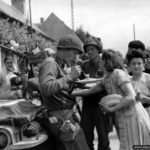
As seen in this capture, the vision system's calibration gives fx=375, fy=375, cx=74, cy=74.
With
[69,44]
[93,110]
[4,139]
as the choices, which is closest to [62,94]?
[69,44]

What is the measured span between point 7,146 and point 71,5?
44.3 meters

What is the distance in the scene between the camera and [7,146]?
128 inches

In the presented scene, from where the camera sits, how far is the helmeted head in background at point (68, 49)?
11.9 feet

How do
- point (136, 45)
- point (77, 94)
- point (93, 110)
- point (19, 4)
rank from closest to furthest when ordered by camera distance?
point (77, 94) → point (136, 45) → point (93, 110) → point (19, 4)

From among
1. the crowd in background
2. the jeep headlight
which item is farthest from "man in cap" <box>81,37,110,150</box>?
the jeep headlight

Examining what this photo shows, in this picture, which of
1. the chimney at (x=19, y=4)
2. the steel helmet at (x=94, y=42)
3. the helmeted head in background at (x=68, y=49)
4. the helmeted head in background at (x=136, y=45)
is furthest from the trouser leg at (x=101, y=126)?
the chimney at (x=19, y=4)

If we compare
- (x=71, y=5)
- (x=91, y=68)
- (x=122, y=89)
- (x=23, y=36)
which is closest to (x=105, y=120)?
(x=91, y=68)

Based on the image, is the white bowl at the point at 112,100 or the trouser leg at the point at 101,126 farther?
the trouser leg at the point at 101,126

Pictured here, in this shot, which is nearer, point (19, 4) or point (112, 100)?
point (112, 100)

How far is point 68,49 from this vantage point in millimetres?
3645

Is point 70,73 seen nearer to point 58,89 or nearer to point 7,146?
point 58,89

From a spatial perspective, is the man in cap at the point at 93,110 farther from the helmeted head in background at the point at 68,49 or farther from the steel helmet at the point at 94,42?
the helmeted head in background at the point at 68,49

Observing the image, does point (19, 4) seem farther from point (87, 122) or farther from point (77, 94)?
point (77, 94)

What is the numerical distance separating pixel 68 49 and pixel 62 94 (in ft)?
1.46
